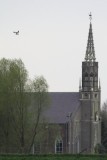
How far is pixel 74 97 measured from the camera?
106 meters

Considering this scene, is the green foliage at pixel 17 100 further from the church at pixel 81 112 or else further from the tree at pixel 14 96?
the church at pixel 81 112

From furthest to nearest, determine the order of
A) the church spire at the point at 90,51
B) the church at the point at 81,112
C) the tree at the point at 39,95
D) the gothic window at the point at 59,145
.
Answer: the church spire at the point at 90,51, the church at the point at 81,112, the gothic window at the point at 59,145, the tree at the point at 39,95

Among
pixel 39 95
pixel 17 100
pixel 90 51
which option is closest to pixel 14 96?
pixel 17 100

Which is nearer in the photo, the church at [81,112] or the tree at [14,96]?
the tree at [14,96]

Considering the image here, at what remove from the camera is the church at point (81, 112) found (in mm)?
101938

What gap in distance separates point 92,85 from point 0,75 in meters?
30.7

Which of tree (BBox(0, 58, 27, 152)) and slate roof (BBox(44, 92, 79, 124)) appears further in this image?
slate roof (BBox(44, 92, 79, 124))

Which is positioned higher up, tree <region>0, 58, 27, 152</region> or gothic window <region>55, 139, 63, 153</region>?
tree <region>0, 58, 27, 152</region>

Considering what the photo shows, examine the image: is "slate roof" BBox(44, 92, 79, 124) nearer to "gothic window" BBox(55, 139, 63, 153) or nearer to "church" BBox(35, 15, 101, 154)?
"church" BBox(35, 15, 101, 154)

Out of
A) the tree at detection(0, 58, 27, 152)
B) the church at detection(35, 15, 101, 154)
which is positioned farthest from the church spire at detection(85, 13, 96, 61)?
the tree at detection(0, 58, 27, 152)

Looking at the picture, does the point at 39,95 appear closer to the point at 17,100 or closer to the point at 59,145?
the point at 17,100

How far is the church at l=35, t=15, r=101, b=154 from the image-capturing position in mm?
101938

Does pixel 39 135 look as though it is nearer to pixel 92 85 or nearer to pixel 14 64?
pixel 14 64

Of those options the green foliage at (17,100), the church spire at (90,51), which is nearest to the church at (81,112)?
the church spire at (90,51)
